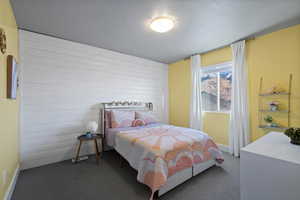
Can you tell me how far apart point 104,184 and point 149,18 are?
8.71ft

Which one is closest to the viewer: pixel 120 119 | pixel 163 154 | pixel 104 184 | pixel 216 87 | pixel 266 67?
pixel 163 154

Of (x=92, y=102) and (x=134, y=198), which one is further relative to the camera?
(x=92, y=102)

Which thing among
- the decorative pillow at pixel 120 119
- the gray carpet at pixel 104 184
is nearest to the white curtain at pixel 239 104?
the gray carpet at pixel 104 184

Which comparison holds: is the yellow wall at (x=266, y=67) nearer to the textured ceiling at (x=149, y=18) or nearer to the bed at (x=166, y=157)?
the textured ceiling at (x=149, y=18)

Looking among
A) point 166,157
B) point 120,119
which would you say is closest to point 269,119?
point 166,157

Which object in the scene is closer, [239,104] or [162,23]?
[162,23]

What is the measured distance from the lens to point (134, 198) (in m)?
1.58

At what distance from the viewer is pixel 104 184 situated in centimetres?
188

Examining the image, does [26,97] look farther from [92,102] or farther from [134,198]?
[134,198]

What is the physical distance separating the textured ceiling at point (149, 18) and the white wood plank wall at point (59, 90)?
314 mm

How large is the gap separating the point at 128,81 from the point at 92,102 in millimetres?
1128

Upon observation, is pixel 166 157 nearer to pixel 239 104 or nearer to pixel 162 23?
pixel 162 23

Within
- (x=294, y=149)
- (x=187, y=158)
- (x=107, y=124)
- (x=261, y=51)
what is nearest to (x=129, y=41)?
(x=107, y=124)

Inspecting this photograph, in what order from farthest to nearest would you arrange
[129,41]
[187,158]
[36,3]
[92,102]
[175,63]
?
[175,63] < [92,102] < [129,41] < [187,158] < [36,3]
